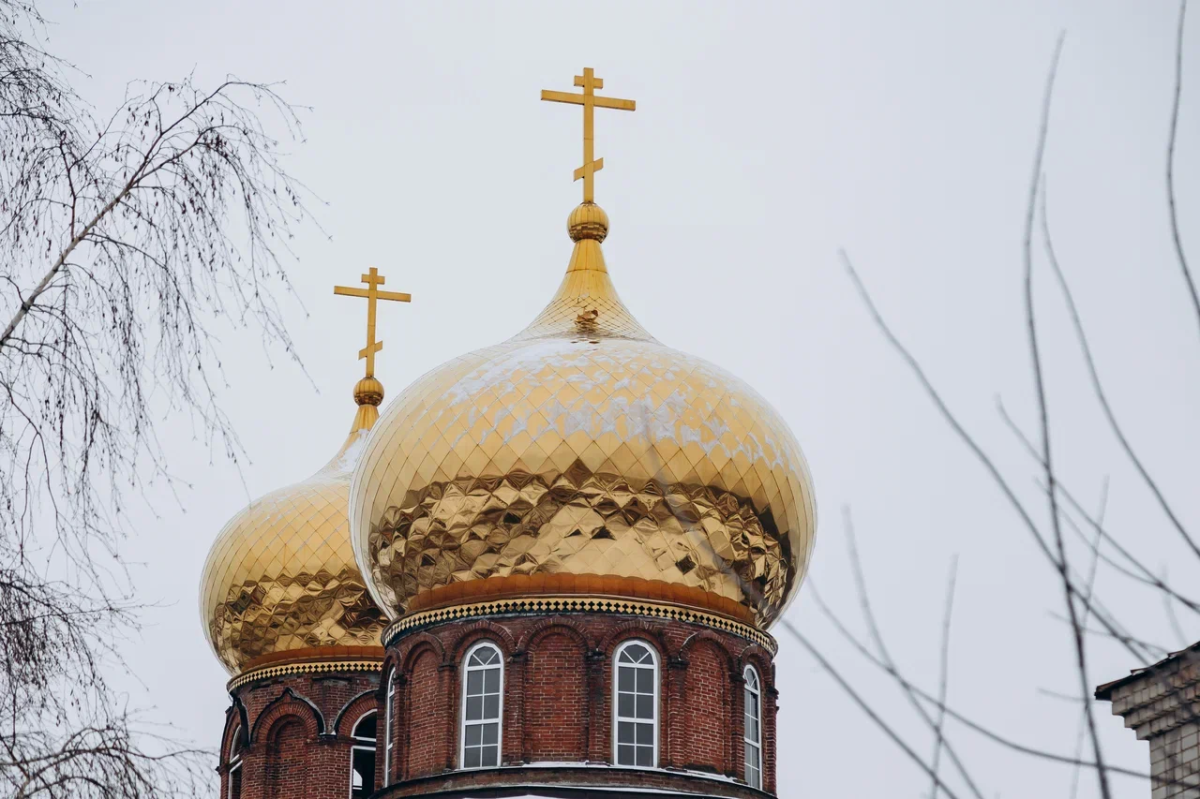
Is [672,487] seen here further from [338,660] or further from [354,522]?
[338,660]

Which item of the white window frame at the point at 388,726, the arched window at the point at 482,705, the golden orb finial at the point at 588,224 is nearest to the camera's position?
the arched window at the point at 482,705

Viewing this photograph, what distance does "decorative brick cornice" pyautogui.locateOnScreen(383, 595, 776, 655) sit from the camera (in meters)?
18.5

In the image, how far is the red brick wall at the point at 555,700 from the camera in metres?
18.3

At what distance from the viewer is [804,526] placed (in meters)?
20.0

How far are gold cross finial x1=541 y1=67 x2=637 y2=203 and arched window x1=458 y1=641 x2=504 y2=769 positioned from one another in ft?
18.3

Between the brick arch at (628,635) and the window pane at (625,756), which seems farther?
the brick arch at (628,635)

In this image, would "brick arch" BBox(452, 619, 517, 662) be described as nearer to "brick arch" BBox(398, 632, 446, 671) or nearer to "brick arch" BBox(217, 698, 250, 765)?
"brick arch" BBox(398, 632, 446, 671)

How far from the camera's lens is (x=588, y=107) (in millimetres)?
22172

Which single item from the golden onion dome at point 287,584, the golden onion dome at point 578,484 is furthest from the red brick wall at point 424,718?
the golden onion dome at point 287,584

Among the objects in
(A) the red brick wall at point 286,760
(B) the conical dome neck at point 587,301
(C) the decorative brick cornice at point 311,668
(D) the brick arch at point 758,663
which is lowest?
(D) the brick arch at point 758,663

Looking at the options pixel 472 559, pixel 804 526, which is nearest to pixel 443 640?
pixel 472 559

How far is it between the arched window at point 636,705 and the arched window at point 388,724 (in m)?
2.27

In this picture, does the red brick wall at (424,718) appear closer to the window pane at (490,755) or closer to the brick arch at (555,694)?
the window pane at (490,755)

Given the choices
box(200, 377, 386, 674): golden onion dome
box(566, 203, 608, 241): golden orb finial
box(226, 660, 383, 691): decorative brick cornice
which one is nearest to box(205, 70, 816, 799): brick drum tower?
box(566, 203, 608, 241): golden orb finial
